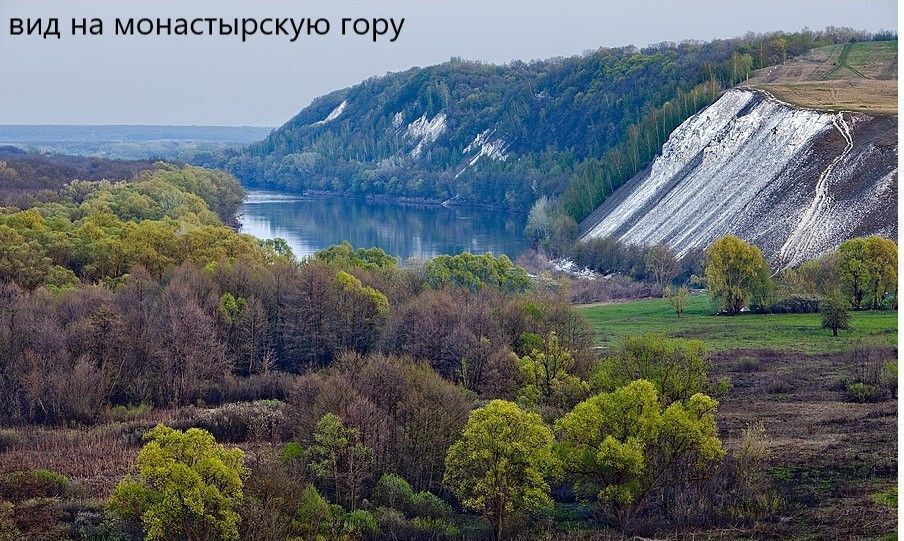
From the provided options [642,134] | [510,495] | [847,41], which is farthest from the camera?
[847,41]

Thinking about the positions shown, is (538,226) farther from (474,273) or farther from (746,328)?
(746,328)

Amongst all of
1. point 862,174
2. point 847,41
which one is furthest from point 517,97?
point 862,174

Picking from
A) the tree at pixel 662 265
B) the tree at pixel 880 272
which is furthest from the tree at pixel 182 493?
the tree at pixel 662 265

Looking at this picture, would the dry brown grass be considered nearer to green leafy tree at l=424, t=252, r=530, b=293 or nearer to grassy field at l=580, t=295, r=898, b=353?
grassy field at l=580, t=295, r=898, b=353

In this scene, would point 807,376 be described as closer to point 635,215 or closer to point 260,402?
point 260,402

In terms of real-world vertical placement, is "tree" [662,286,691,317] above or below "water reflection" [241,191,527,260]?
above

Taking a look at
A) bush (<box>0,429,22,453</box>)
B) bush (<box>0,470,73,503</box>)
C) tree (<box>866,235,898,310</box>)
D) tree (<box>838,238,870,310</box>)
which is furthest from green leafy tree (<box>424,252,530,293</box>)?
bush (<box>0,470,73,503</box>)

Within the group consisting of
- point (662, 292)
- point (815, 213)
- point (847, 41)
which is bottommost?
point (662, 292)

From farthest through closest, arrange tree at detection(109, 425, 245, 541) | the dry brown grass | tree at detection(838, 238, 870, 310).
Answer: the dry brown grass < tree at detection(838, 238, 870, 310) < tree at detection(109, 425, 245, 541)

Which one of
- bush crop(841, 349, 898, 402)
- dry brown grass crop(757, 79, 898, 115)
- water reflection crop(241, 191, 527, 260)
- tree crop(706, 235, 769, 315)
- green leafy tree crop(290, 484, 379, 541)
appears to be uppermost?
dry brown grass crop(757, 79, 898, 115)
